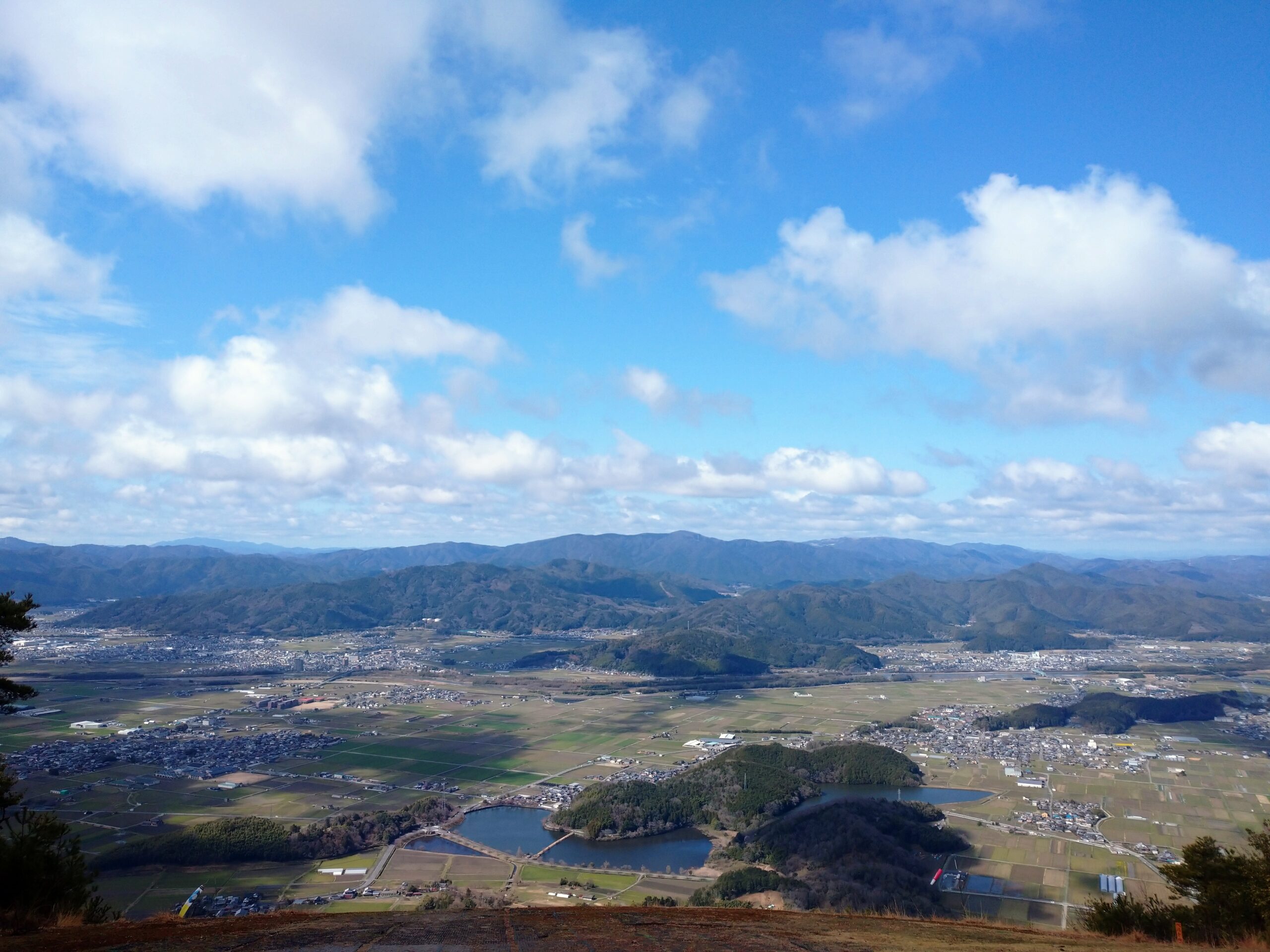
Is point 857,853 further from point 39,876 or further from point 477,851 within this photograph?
point 39,876

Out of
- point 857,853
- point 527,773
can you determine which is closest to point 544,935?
point 857,853

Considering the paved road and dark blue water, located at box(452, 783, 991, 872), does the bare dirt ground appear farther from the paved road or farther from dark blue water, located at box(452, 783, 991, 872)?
dark blue water, located at box(452, 783, 991, 872)

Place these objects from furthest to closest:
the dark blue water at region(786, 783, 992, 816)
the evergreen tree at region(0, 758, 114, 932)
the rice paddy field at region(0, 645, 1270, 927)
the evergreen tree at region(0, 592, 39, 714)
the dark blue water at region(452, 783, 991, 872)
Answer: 1. the dark blue water at region(786, 783, 992, 816)
2. the dark blue water at region(452, 783, 991, 872)
3. the rice paddy field at region(0, 645, 1270, 927)
4. the evergreen tree at region(0, 592, 39, 714)
5. the evergreen tree at region(0, 758, 114, 932)

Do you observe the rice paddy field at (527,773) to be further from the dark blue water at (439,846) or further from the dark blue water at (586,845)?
the dark blue water at (586,845)

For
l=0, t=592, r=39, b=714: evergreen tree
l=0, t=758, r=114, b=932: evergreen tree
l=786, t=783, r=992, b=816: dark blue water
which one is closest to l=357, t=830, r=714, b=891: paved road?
l=786, t=783, r=992, b=816: dark blue water

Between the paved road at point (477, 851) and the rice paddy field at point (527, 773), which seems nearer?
the rice paddy field at point (527, 773)

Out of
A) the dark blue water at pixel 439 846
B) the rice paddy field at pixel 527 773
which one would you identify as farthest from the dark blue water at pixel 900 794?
the dark blue water at pixel 439 846

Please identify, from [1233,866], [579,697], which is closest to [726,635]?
[579,697]
